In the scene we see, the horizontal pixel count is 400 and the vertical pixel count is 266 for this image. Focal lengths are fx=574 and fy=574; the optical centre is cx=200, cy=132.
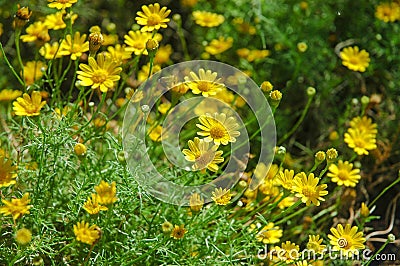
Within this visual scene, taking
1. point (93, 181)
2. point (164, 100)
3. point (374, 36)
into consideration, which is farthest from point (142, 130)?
point (374, 36)

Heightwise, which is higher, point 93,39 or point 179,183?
point 93,39

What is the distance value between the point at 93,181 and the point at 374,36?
1229mm

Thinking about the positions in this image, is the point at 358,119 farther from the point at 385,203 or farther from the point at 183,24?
the point at 183,24

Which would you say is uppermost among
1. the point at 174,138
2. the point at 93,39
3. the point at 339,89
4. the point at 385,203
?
the point at 93,39

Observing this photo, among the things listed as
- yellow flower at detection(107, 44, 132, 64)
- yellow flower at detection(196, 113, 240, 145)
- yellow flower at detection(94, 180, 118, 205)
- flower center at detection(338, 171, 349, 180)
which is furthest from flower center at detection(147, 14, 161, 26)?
flower center at detection(338, 171, 349, 180)

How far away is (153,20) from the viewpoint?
4.91 ft

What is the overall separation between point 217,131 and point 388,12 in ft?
3.33

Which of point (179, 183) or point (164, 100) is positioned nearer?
point (179, 183)

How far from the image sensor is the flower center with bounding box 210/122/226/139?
1.39 m

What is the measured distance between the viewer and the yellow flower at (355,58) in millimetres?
1965

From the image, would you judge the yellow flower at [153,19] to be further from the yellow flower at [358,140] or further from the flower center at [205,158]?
the yellow flower at [358,140]

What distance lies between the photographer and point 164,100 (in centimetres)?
211

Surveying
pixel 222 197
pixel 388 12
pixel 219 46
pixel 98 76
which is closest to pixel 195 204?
pixel 222 197

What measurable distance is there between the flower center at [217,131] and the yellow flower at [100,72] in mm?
268
